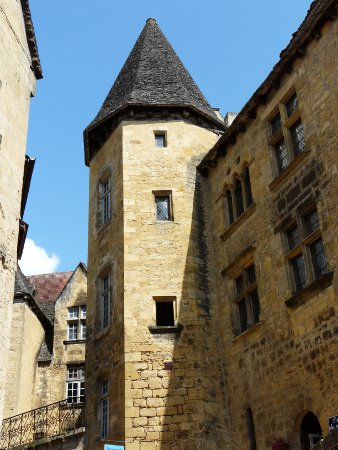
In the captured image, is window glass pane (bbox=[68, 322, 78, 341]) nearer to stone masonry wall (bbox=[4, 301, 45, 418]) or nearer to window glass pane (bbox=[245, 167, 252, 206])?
stone masonry wall (bbox=[4, 301, 45, 418])

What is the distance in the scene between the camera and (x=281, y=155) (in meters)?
12.9

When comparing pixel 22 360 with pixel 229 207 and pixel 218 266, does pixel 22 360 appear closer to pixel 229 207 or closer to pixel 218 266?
pixel 218 266

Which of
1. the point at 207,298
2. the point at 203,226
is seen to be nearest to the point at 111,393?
the point at 207,298

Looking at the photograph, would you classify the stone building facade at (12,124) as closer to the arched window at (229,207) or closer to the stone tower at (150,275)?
the stone tower at (150,275)

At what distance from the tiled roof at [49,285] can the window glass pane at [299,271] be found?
652 inches

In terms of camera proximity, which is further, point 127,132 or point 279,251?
point 127,132

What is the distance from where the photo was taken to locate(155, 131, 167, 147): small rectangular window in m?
16.4

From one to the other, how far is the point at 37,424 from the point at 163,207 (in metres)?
7.39

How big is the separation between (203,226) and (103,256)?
2.75m

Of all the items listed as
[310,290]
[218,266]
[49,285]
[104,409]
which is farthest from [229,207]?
[49,285]

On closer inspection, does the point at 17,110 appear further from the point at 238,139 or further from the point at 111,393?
the point at 111,393

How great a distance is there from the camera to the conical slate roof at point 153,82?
17109 millimetres

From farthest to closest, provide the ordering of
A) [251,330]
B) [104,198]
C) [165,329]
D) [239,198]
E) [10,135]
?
[104,198]
[239,198]
[165,329]
[10,135]
[251,330]

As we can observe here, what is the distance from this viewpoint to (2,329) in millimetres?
10992
